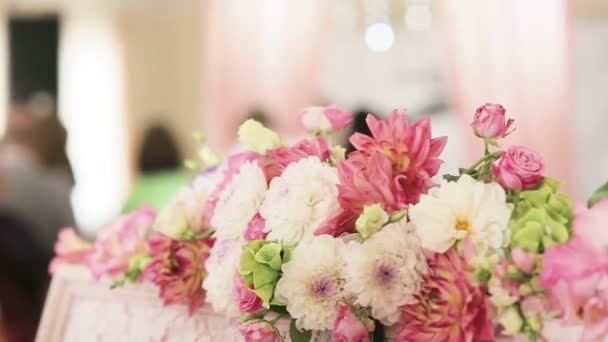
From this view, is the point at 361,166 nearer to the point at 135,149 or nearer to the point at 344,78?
the point at 344,78

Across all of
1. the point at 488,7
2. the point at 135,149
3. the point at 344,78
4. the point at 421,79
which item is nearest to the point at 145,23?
the point at 135,149

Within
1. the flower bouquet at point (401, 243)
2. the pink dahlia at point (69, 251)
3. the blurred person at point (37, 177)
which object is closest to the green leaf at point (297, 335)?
the flower bouquet at point (401, 243)

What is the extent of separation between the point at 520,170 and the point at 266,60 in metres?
2.90

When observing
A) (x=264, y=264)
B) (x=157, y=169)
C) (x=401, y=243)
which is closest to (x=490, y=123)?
(x=401, y=243)

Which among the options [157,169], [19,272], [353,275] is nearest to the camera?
[353,275]

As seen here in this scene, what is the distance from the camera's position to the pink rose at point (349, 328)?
75 centimetres

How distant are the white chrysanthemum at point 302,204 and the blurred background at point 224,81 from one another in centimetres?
17

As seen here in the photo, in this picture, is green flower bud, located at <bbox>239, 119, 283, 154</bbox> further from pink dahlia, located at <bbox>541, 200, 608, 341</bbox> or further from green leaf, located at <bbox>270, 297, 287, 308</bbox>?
pink dahlia, located at <bbox>541, 200, 608, 341</bbox>

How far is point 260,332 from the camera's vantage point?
785 millimetres

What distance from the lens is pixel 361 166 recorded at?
795mm

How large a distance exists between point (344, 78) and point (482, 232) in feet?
12.6

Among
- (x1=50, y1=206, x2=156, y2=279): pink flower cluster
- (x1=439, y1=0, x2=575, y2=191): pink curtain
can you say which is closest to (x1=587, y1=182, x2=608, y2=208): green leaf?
(x1=50, y1=206, x2=156, y2=279): pink flower cluster

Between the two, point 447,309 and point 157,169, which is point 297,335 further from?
point 157,169

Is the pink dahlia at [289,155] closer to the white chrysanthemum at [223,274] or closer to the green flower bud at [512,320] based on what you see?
the white chrysanthemum at [223,274]
